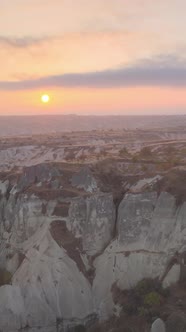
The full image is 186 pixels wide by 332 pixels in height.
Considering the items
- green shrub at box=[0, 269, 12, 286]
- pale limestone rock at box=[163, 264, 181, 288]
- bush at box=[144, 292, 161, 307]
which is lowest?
green shrub at box=[0, 269, 12, 286]

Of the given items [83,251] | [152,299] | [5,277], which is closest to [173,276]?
[152,299]

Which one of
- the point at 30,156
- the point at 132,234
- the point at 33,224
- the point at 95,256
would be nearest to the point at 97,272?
the point at 95,256

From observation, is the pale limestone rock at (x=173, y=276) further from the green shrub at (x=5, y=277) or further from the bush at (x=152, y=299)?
the green shrub at (x=5, y=277)

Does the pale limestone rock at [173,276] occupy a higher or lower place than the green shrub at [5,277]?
higher

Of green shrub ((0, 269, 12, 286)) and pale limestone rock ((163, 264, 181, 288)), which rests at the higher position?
pale limestone rock ((163, 264, 181, 288))

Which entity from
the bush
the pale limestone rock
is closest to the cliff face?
the pale limestone rock

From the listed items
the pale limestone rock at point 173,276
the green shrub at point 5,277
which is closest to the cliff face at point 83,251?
the pale limestone rock at point 173,276

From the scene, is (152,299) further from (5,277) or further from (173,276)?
(5,277)

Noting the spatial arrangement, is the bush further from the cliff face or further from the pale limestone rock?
the cliff face

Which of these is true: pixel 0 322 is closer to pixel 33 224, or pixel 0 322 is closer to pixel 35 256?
pixel 35 256

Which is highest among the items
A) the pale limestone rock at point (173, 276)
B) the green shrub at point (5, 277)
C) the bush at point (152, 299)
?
the pale limestone rock at point (173, 276)

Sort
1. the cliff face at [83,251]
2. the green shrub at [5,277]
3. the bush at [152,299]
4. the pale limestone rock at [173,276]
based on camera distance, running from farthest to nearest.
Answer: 1. the green shrub at [5,277]
2. the cliff face at [83,251]
3. the pale limestone rock at [173,276]
4. the bush at [152,299]
